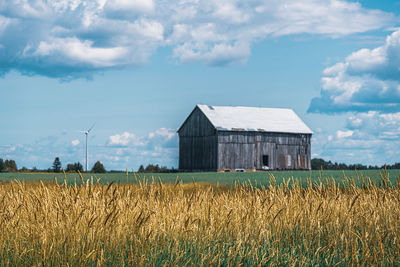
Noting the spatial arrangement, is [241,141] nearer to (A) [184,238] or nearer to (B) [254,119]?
(B) [254,119]

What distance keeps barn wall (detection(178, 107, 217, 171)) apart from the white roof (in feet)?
3.59

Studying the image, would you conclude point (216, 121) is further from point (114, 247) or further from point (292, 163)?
point (114, 247)

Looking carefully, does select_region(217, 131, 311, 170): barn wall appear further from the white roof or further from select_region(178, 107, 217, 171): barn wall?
select_region(178, 107, 217, 171): barn wall

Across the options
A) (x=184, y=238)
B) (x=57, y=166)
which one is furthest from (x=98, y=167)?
(x=184, y=238)

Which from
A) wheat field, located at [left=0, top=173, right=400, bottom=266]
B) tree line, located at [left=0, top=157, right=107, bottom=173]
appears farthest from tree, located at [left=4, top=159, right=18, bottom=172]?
wheat field, located at [left=0, top=173, right=400, bottom=266]

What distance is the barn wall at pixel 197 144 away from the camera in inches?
1624

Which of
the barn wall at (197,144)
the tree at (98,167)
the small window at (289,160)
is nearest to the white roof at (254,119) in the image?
the barn wall at (197,144)

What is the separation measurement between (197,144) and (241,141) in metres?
4.74

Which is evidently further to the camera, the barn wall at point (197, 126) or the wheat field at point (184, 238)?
the barn wall at point (197, 126)

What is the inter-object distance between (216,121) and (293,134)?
873 cm

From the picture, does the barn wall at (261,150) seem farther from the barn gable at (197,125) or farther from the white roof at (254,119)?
the barn gable at (197,125)

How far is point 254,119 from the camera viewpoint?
144ft

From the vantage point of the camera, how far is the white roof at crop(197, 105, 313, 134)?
41.7 m

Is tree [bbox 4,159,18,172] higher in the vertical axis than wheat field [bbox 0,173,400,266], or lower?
higher
